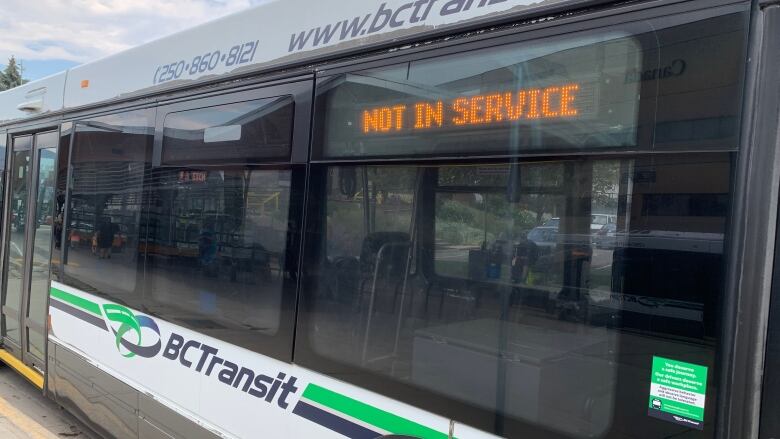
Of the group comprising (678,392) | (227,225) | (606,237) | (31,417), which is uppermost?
(606,237)

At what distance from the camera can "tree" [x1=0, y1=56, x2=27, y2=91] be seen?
36.6 meters

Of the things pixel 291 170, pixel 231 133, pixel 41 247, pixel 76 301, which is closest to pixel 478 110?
pixel 291 170

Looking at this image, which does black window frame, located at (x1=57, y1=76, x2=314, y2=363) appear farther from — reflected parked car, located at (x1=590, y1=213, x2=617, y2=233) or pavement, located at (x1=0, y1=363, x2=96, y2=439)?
pavement, located at (x1=0, y1=363, x2=96, y2=439)

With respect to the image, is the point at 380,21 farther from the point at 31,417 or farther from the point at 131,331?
the point at 31,417

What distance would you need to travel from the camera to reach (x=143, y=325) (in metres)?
3.87

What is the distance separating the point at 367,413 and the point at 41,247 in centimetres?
439

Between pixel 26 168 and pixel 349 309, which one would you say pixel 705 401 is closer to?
pixel 349 309

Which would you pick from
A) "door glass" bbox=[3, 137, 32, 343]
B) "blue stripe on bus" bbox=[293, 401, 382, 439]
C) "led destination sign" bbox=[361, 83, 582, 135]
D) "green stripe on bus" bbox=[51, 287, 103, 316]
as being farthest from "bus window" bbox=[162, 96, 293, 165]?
"door glass" bbox=[3, 137, 32, 343]

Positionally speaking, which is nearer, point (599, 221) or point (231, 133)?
point (599, 221)

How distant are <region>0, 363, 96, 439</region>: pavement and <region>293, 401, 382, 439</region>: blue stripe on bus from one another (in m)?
3.31

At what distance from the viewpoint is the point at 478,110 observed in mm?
2146

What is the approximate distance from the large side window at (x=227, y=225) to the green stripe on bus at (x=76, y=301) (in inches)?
33.4

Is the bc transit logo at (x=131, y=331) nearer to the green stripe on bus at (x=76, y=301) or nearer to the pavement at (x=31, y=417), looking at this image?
the green stripe on bus at (x=76, y=301)

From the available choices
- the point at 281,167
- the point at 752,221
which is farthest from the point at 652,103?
the point at 281,167
